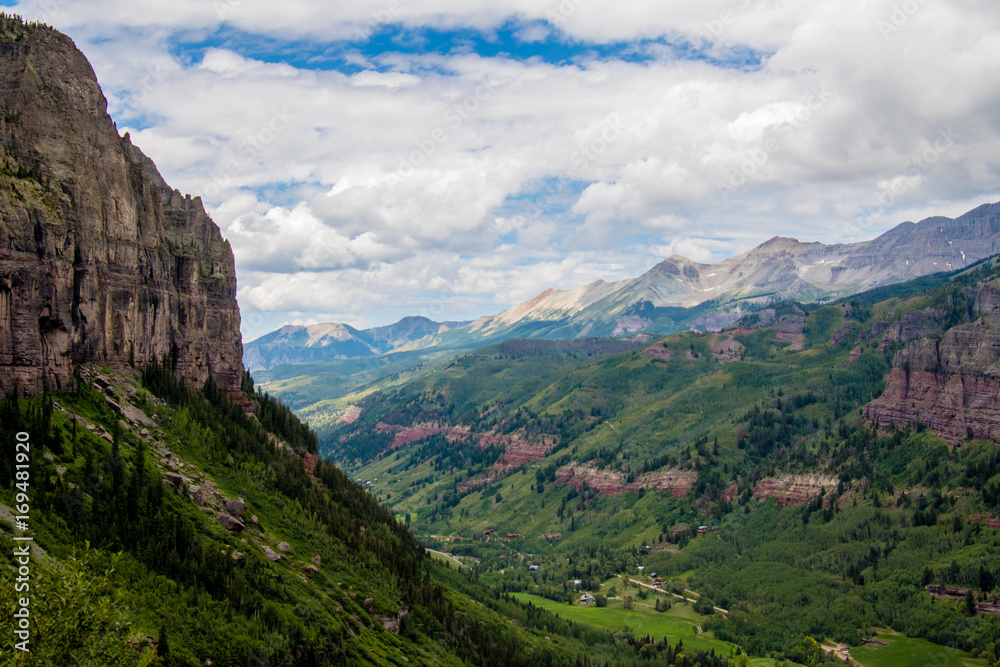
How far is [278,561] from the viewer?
393 feet

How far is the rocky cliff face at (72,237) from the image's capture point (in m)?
96.2

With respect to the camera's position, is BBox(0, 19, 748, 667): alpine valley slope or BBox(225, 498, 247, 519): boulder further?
BBox(225, 498, 247, 519): boulder

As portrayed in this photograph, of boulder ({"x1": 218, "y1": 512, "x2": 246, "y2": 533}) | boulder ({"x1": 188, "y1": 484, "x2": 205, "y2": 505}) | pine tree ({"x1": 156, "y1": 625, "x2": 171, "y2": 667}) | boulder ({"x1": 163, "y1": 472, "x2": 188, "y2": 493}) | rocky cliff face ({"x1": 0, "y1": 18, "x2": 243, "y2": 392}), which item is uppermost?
rocky cliff face ({"x1": 0, "y1": 18, "x2": 243, "y2": 392})

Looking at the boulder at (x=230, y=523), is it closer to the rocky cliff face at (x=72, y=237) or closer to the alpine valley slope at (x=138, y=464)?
the alpine valley slope at (x=138, y=464)

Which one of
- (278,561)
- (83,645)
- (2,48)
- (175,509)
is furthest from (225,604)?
(2,48)

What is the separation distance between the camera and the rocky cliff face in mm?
96250

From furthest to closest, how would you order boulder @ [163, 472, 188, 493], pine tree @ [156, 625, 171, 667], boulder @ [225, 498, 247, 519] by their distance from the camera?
1. boulder @ [225, 498, 247, 519]
2. boulder @ [163, 472, 188, 493]
3. pine tree @ [156, 625, 171, 667]

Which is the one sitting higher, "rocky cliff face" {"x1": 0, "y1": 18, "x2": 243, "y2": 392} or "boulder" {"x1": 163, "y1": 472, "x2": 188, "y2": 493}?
"rocky cliff face" {"x1": 0, "y1": 18, "x2": 243, "y2": 392}

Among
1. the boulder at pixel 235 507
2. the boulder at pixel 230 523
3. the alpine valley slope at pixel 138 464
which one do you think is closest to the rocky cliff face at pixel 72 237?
the alpine valley slope at pixel 138 464

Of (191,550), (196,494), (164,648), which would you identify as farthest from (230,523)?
(164,648)

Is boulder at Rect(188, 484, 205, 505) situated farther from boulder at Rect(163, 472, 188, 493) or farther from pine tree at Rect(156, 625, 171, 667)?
pine tree at Rect(156, 625, 171, 667)

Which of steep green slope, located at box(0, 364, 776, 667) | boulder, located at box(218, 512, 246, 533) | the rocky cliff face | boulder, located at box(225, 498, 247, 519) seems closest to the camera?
steep green slope, located at box(0, 364, 776, 667)

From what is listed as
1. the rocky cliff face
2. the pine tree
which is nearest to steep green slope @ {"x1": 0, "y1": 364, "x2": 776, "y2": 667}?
the pine tree

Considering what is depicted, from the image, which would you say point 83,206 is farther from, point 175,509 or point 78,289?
point 175,509
